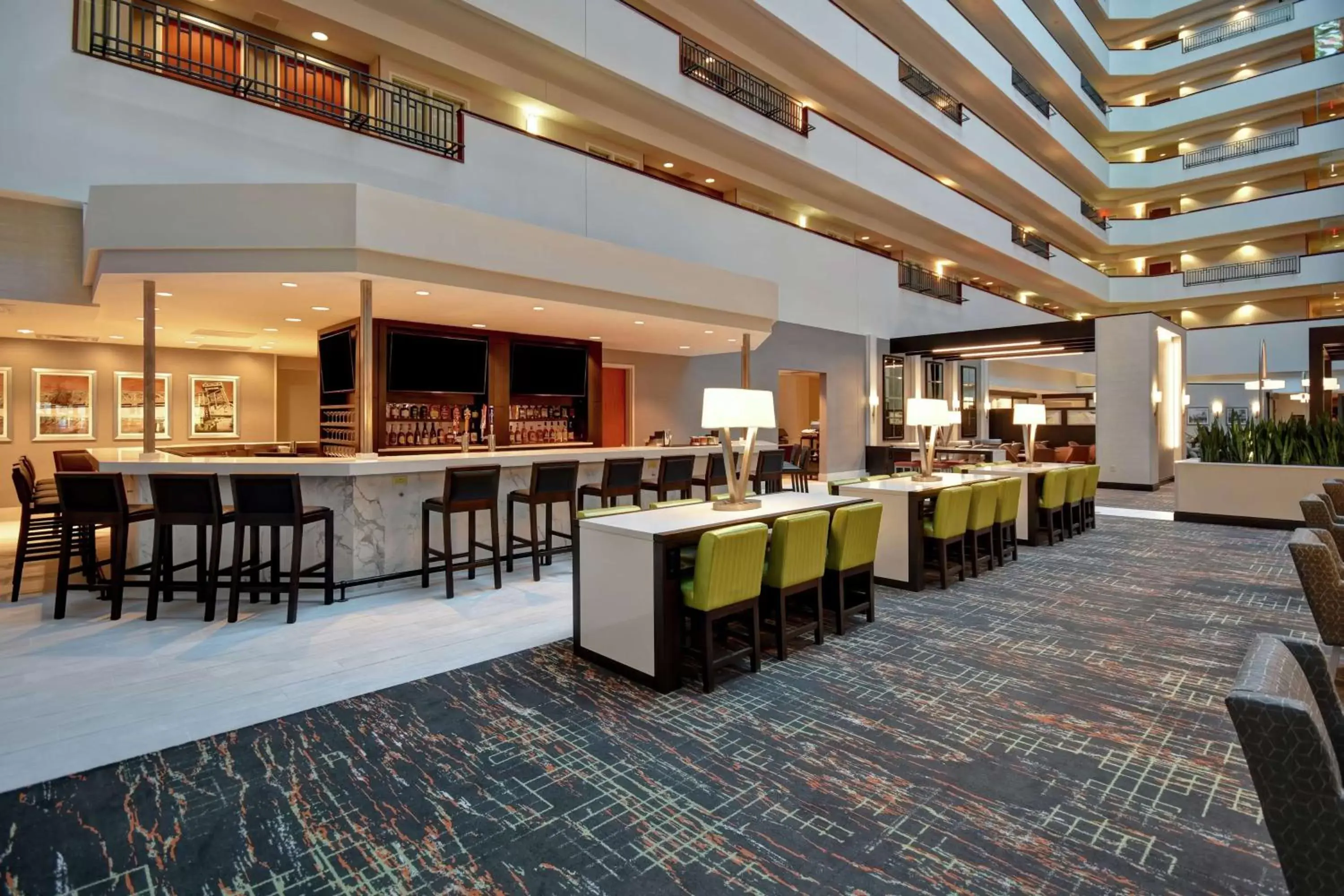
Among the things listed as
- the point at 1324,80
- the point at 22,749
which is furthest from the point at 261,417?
the point at 1324,80

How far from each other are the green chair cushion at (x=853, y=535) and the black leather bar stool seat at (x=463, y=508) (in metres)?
2.64

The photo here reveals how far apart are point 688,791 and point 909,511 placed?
Result: 3.46m

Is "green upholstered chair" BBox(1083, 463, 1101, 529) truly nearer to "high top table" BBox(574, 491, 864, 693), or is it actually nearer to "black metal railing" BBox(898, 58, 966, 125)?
"high top table" BBox(574, 491, 864, 693)

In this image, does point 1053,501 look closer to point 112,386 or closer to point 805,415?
point 805,415

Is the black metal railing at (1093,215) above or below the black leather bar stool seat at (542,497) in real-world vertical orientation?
above

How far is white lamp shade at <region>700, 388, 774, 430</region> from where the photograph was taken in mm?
4160

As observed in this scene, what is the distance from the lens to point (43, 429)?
8938 mm

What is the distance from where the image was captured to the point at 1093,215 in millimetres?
20688

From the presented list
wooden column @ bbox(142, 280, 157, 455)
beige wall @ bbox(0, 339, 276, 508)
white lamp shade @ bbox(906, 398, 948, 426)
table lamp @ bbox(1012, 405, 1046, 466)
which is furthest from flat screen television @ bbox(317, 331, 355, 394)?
table lamp @ bbox(1012, 405, 1046, 466)

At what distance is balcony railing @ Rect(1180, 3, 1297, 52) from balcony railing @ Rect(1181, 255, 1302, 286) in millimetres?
6470

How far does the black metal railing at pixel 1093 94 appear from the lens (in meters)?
19.4

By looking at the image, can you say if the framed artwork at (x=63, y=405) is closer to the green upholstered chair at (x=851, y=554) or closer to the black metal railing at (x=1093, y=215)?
the green upholstered chair at (x=851, y=554)

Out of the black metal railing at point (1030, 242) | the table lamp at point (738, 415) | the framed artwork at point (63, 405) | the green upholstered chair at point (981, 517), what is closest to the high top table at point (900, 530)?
the green upholstered chair at point (981, 517)

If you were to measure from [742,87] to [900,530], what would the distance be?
8998 mm
